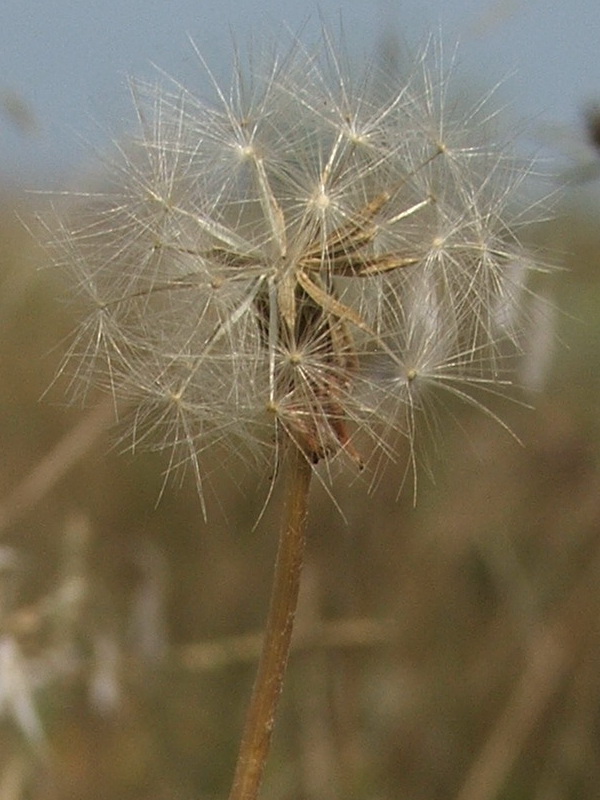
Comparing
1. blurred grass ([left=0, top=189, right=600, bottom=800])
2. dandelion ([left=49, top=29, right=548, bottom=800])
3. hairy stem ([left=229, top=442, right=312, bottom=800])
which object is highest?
dandelion ([left=49, top=29, right=548, bottom=800])

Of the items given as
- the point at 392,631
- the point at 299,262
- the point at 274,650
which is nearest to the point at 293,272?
the point at 299,262

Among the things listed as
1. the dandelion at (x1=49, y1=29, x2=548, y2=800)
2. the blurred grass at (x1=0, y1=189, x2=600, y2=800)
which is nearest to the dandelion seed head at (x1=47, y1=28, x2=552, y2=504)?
the dandelion at (x1=49, y1=29, x2=548, y2=800)

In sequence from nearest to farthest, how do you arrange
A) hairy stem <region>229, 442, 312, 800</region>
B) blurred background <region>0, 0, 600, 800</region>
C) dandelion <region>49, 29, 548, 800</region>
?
hairy stem <region>229, 442, 312, 800</region> < dandelion <region>49, 29, 548, 800</region> < blurred background <region>0, 0, 600, 800</region>

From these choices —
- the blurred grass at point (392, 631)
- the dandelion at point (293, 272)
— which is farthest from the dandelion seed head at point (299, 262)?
the blurred grass at point (392, 631)

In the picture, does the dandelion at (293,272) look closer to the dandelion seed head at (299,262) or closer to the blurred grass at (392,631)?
the dandelion seed head at (299,262)

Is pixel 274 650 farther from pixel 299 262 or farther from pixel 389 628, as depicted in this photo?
pixel 389 628

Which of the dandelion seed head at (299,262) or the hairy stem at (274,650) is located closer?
the hairy stem at (274,650)

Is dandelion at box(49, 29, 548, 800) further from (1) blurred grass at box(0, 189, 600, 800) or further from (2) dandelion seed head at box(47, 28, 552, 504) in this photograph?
(1) blurred grass at box(0, 189, 600, 800)
